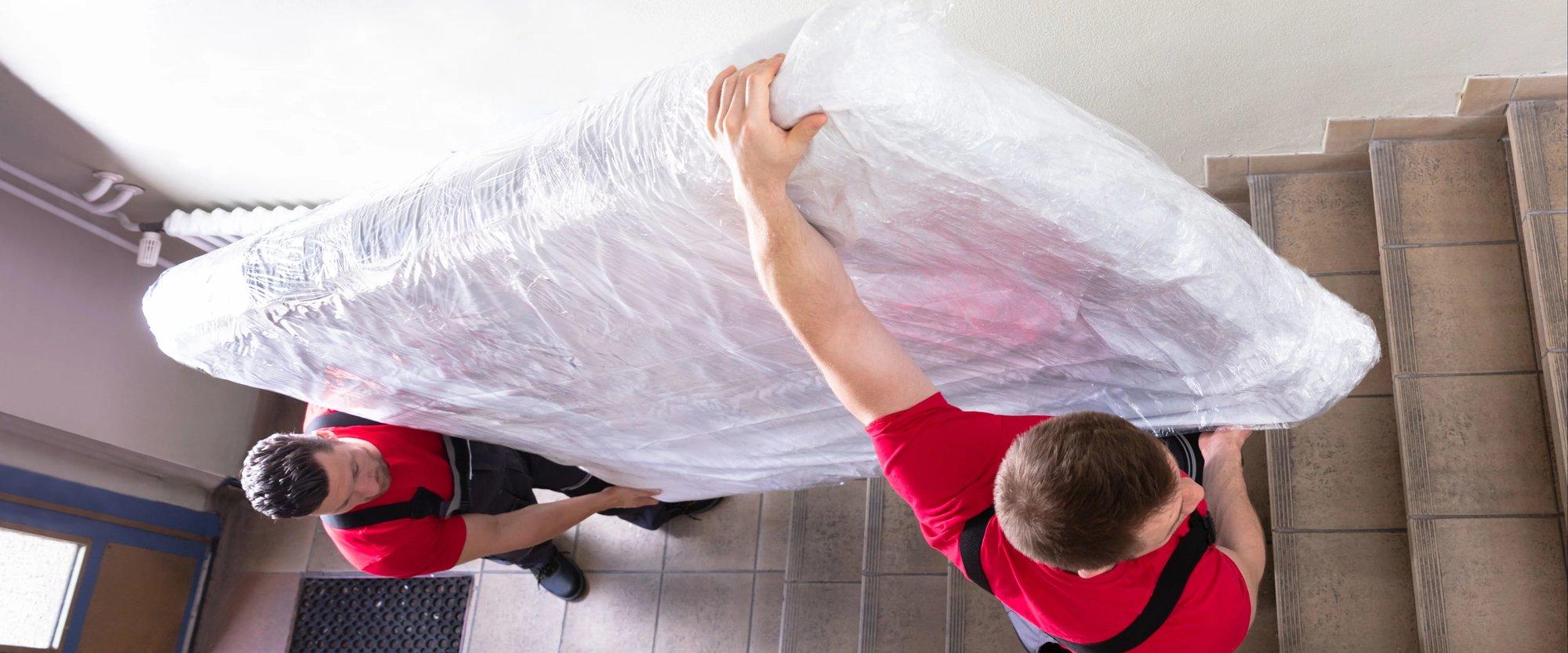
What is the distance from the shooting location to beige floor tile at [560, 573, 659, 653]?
9.31 feet

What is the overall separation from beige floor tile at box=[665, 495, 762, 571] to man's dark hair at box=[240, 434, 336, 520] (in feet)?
3.88

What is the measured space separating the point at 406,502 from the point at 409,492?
0.07 ft

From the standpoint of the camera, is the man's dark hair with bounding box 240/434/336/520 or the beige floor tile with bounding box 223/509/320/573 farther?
the beige floor tile with bounding box 223/509/320/573

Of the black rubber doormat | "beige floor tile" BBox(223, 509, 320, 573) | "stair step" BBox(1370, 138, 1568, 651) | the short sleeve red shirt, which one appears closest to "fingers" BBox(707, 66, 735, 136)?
the short sleeve red shirt

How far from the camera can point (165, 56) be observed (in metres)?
2.32

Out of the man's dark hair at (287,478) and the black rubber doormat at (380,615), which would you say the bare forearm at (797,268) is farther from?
the black rubber doormat at (380,615)

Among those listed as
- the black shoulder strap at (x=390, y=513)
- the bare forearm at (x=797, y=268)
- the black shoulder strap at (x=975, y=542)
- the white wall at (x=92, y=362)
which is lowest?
the black shoulder strap at (x=975, y=542)

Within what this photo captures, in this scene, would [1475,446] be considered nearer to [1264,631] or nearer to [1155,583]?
[1264,631]

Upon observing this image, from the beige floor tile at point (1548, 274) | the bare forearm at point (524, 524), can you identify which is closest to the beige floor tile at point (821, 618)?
the bare forearm at point (524, 524)

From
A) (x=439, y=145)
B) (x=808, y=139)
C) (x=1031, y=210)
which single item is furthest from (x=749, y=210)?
(x=439, y=145)

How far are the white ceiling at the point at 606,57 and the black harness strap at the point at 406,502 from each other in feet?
1.84

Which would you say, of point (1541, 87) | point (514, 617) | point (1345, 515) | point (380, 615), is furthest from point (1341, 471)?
point (380, 615)

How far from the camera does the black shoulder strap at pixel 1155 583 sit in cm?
123

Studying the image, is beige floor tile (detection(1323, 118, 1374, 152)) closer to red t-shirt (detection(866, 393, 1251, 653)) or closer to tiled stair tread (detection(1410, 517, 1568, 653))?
tiled stair tread (detection(1410, 517, 1568, 653))
